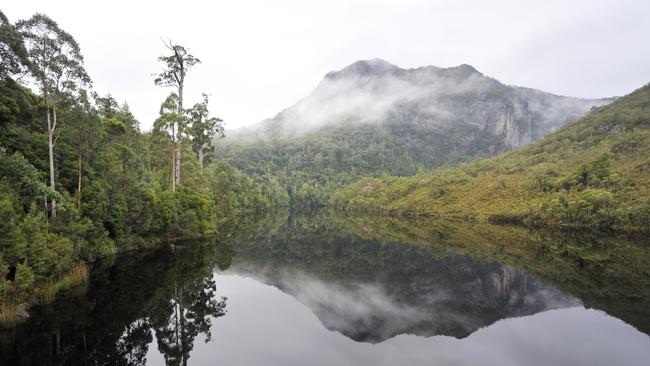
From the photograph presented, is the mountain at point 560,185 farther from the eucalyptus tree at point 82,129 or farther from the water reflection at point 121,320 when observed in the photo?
the eucalyptus tree at point 82,129

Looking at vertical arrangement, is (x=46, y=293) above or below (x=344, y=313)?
above

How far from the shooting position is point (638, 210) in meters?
65.4

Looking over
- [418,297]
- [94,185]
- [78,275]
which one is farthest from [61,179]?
[418,297]

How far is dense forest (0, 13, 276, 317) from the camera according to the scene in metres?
18.2

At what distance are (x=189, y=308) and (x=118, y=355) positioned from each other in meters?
6.20

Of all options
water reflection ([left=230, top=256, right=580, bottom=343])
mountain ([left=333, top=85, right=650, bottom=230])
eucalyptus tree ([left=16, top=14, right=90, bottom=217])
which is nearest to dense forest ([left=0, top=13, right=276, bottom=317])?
eucalyptus tree ([left=16, top=14, right=90, bottom=217])

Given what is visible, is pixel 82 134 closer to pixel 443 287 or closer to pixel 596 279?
pixel 443 287

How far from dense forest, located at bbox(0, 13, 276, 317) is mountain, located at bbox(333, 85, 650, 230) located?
76408 mm

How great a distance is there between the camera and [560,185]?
92.9 metres

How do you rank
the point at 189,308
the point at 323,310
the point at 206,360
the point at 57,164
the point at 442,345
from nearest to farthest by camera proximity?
the point at 206,360, the point at 442,345, the point at 189,308, the point at 323,310, the point at 57,164

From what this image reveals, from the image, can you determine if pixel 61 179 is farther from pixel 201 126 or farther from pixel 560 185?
pixel 560 185

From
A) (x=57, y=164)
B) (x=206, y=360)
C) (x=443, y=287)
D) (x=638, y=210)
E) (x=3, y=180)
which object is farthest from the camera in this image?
(x=638, y=210)

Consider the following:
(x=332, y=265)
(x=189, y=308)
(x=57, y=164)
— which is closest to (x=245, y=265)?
(x=332, y=265)

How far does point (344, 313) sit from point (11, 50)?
942 inches
